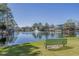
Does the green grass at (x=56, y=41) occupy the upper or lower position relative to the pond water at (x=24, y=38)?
lower

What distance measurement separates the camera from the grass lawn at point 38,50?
1.49m

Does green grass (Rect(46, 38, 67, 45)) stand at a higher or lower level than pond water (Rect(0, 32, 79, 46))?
lower

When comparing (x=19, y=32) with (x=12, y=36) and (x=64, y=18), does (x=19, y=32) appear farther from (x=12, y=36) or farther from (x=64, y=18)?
(x=64, y=18)

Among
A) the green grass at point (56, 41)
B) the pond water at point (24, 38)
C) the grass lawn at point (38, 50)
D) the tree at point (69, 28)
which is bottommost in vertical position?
the grass lawn at point (38, 50)

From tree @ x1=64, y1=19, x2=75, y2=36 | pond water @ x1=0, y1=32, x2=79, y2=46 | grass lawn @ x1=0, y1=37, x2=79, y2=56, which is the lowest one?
grass lawn @ x1=0, y1=37, x2=79, y2=56

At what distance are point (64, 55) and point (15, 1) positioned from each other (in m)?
0.58

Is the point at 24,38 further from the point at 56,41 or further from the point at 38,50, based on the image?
the point at 56,41

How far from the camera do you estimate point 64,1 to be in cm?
150

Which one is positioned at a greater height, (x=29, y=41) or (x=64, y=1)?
(x=64, y=1)

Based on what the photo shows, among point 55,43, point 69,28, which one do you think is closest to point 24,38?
point 55,43

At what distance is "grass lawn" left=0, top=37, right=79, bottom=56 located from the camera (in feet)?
4.89

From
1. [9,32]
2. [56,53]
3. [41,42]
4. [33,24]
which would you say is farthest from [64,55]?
[9,32]

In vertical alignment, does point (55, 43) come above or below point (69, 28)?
below

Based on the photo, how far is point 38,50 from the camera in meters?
1.50
